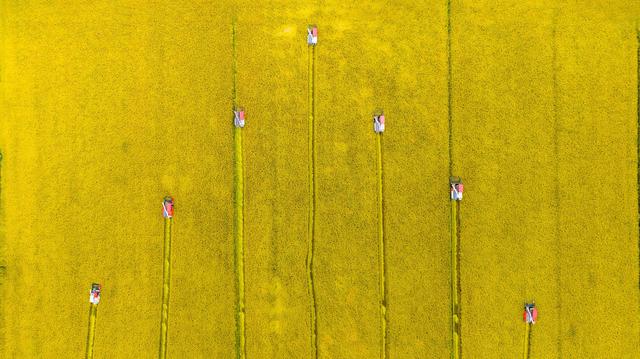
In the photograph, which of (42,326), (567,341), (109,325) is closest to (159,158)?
(109,325)

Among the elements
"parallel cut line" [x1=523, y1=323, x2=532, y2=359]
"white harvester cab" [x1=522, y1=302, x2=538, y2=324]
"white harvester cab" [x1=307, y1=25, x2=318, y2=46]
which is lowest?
"parallel cut line" [x1=523, y1=323, x2=532, y2=359]

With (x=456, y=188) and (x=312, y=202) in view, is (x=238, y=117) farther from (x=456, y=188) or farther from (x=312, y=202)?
(x=456, y=188)

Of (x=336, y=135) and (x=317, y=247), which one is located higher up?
(x=336, y=135)

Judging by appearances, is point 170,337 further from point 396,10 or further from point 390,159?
point 396,10

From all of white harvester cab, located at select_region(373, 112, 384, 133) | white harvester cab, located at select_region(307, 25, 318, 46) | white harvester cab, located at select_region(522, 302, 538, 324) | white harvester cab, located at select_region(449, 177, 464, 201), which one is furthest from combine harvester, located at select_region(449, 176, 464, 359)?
white harvester cab, located at select_region(307, 25, 318, 46)

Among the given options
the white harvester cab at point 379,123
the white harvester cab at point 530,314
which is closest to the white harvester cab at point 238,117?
the white harvester cab at point 379,123

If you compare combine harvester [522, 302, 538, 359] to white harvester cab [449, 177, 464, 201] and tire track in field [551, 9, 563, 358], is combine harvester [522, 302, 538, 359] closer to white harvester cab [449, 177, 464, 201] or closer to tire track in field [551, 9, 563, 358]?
tire track in field [551, 9, 563, 358]
